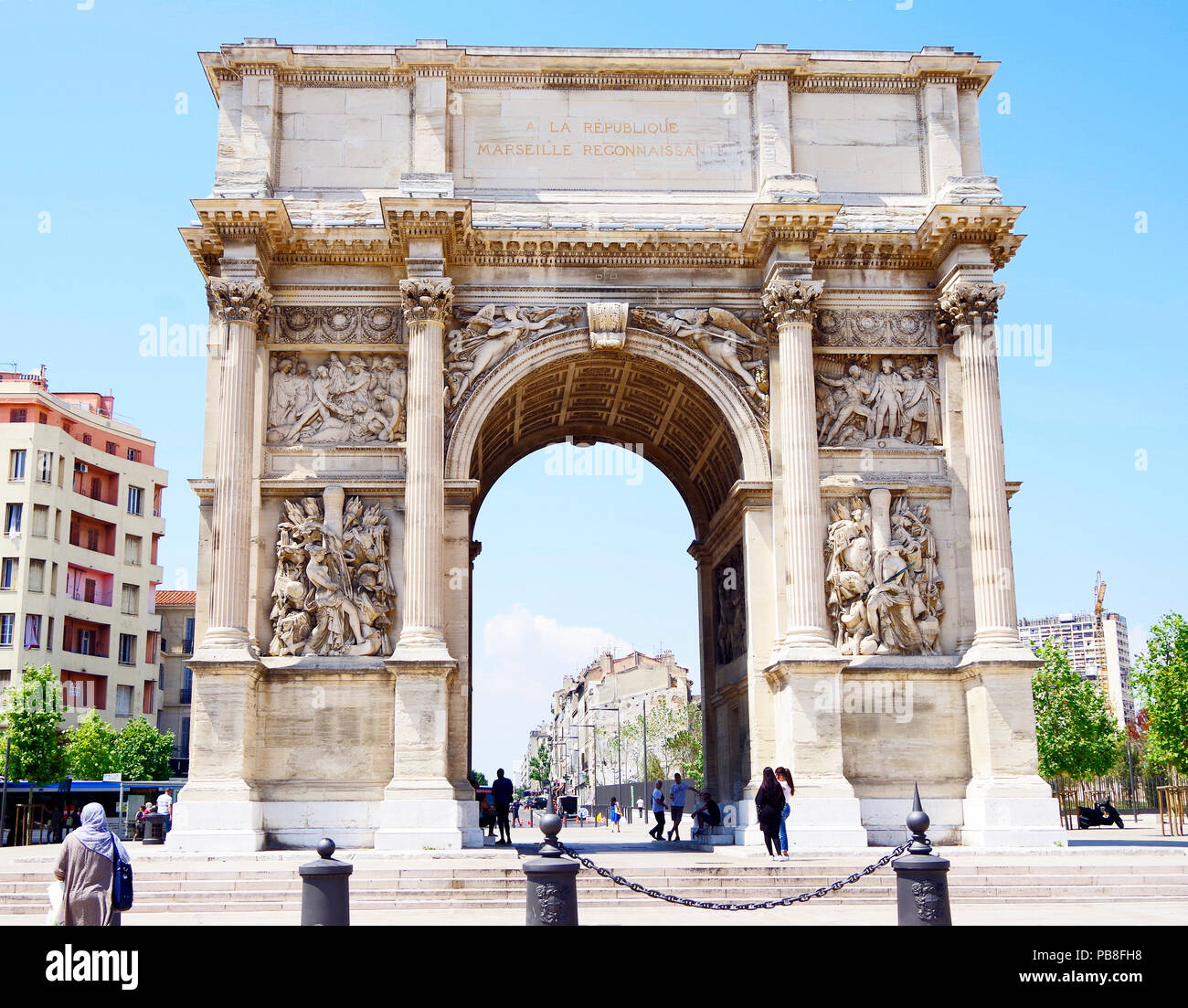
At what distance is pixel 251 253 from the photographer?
83.4ft

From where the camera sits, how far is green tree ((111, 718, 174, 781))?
5600cm

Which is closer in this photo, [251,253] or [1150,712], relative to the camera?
[251,253]

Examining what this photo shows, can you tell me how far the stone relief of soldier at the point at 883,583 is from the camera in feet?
82.2

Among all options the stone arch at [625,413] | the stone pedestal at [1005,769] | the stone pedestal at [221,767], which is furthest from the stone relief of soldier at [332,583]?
the stone pedestal at [1005,769]

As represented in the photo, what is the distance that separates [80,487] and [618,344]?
145 feet

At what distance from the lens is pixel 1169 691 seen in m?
43.8

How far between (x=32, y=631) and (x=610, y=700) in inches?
2870

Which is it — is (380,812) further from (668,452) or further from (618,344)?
(668,452)

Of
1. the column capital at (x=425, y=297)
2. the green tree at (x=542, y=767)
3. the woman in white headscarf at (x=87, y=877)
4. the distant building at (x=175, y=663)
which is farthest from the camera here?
the green tree at (x=542, y=767)

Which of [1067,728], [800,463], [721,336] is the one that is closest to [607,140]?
[721,336]

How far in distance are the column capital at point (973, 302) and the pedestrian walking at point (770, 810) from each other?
33.4ft

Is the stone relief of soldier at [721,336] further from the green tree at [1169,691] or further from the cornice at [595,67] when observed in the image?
the green tree at [1169,691]

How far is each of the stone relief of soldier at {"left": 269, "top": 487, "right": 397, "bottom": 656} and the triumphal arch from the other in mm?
59
